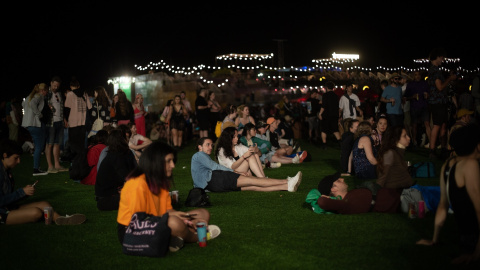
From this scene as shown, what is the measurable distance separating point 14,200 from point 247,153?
383 centimetres

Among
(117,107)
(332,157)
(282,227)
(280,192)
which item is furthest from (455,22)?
(282,227)

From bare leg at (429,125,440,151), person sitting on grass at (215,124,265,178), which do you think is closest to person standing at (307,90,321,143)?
bare leg at (429,125,440,151)

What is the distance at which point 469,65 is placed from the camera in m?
38.2

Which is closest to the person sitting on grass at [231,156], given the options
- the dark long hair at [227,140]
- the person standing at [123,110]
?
the dark long hair at [227,140]

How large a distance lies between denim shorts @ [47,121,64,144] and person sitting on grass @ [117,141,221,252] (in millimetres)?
7406

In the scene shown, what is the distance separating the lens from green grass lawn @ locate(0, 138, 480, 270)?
5.00 m

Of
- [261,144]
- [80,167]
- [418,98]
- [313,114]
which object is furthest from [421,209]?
[313,114]

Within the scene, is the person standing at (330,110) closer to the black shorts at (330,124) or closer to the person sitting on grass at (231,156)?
the black shorts at (330,124)

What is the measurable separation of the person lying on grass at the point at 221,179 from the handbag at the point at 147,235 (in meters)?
3.61

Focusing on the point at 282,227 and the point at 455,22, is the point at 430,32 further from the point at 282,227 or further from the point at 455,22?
the point at 282,227

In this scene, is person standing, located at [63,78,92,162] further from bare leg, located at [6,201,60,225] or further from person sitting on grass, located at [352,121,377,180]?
person sitting on grass, located at [352,121,377,180]

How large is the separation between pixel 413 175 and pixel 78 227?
598cm

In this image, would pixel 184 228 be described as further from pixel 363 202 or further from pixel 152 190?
pixel 363 202

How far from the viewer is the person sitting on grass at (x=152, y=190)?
5.05 meters
